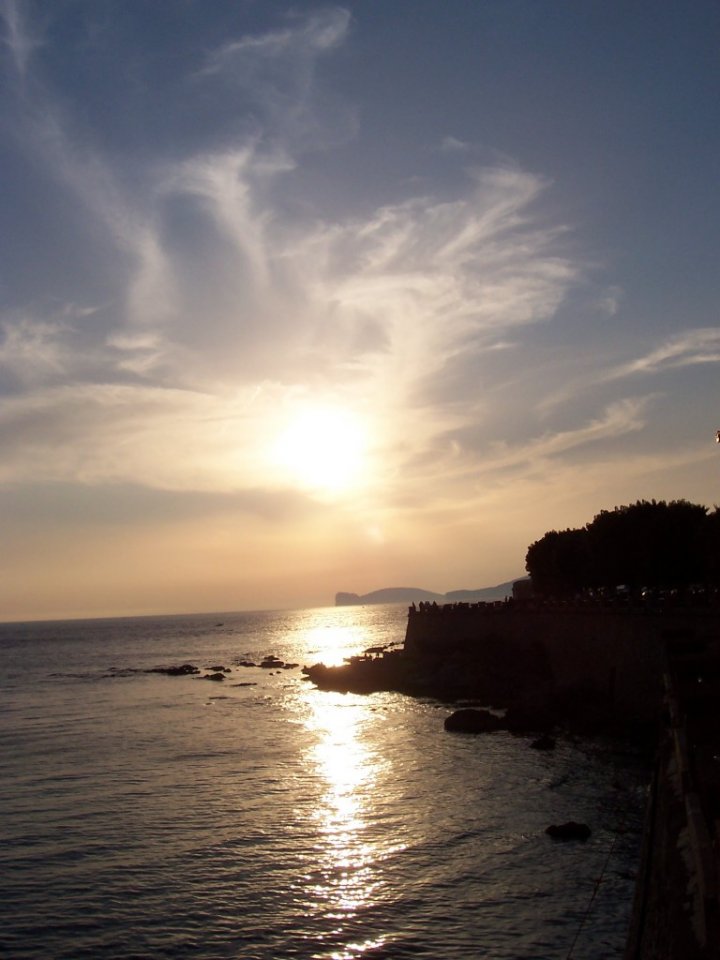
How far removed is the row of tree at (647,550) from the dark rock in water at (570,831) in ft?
110

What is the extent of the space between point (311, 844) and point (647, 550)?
43737 mm

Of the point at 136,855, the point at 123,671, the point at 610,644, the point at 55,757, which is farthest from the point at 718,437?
the point at 123,671

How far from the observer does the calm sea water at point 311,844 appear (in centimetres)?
1897

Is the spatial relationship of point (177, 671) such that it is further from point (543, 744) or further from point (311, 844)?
point (311, 844)

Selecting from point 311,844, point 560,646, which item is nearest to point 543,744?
point 311,844

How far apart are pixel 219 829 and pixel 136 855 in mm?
3493

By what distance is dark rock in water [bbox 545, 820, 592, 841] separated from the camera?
2542cm

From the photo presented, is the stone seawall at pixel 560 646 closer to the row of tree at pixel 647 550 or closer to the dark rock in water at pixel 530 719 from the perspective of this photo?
the dark rock in water at pixel 530 719

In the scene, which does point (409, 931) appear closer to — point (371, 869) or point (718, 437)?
point (371, 869)

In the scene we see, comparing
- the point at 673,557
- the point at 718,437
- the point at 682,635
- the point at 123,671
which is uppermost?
the point at 718,437

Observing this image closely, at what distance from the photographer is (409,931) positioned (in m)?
19.0

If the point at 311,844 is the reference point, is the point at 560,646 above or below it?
above

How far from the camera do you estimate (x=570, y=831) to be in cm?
2556

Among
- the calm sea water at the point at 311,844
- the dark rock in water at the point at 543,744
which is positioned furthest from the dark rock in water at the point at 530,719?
the dark rock in water at the point at 543,744
